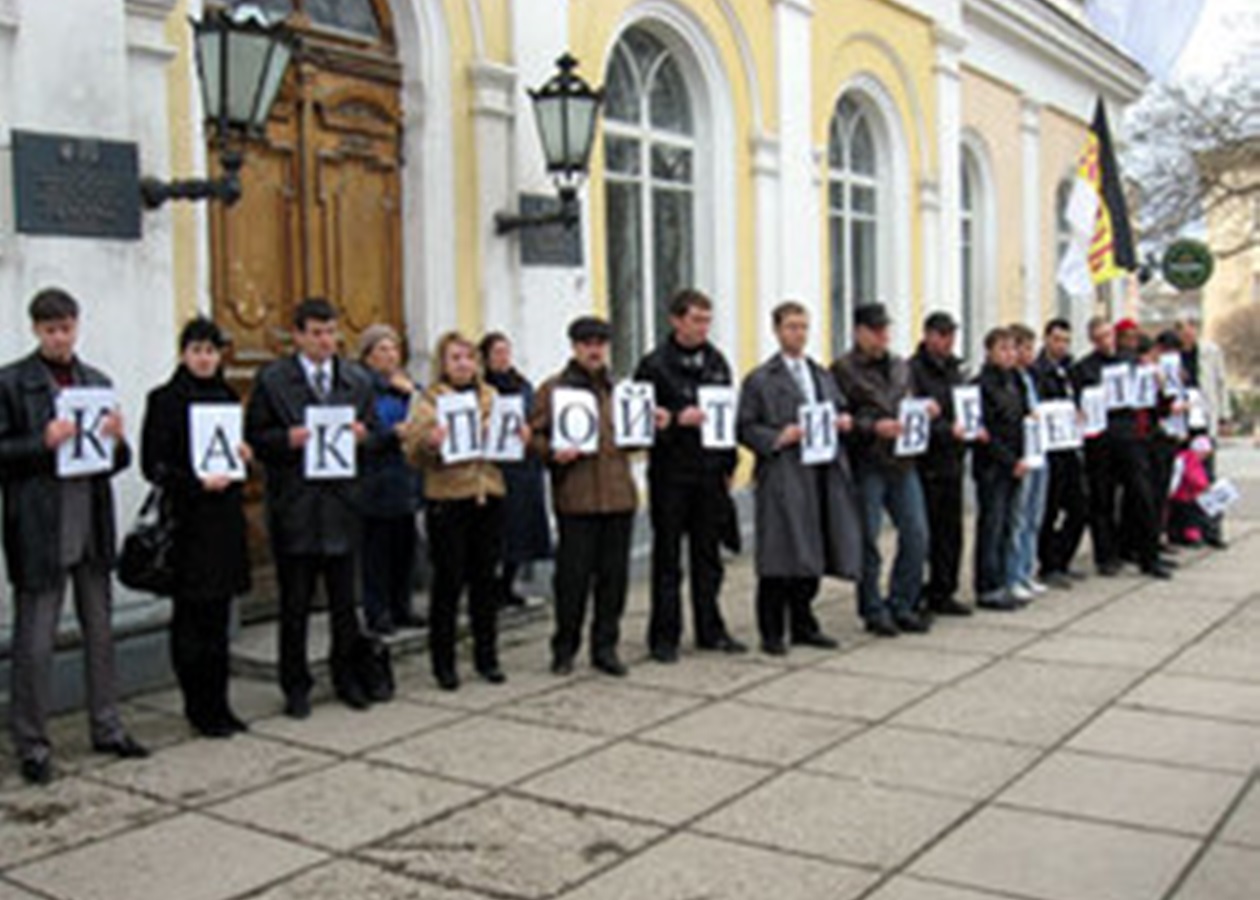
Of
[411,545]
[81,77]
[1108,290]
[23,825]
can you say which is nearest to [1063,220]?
[1108,290]

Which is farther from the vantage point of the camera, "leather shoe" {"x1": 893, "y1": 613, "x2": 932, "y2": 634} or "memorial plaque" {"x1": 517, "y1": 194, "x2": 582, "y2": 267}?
"memorial plaque" {"x1": 517, "y1": 194, "x2": 582, "y2": 267}

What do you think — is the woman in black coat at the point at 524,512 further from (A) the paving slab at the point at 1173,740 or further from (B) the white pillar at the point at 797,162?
(B) the white pillar at the point at 797,162

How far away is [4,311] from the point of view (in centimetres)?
621

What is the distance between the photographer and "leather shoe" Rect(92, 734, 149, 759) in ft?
18.7

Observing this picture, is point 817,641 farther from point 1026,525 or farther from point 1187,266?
point 1187,266

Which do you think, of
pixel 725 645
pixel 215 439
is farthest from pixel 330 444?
pixel 725 645

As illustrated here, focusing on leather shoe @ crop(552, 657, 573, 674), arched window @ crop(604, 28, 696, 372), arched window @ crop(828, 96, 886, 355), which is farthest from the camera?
arched window @ crop(828, 96, 886, 355)

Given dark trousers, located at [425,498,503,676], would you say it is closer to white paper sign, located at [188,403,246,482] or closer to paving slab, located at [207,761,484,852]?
white paper sign, located at [188,403,246,482]

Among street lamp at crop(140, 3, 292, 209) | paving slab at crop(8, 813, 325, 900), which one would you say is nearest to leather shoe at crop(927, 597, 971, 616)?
street lamp at crop(140, 3, 292, 209)

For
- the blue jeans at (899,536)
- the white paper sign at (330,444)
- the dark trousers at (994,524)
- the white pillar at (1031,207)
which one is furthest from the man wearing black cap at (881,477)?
the white pillar at (1031,207)

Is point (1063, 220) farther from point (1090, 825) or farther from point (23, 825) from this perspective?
point (23, 825)

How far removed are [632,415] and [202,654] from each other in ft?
7.85

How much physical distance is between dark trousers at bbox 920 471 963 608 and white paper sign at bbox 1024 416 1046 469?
0.61 metres

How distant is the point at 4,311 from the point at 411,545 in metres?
2.42
